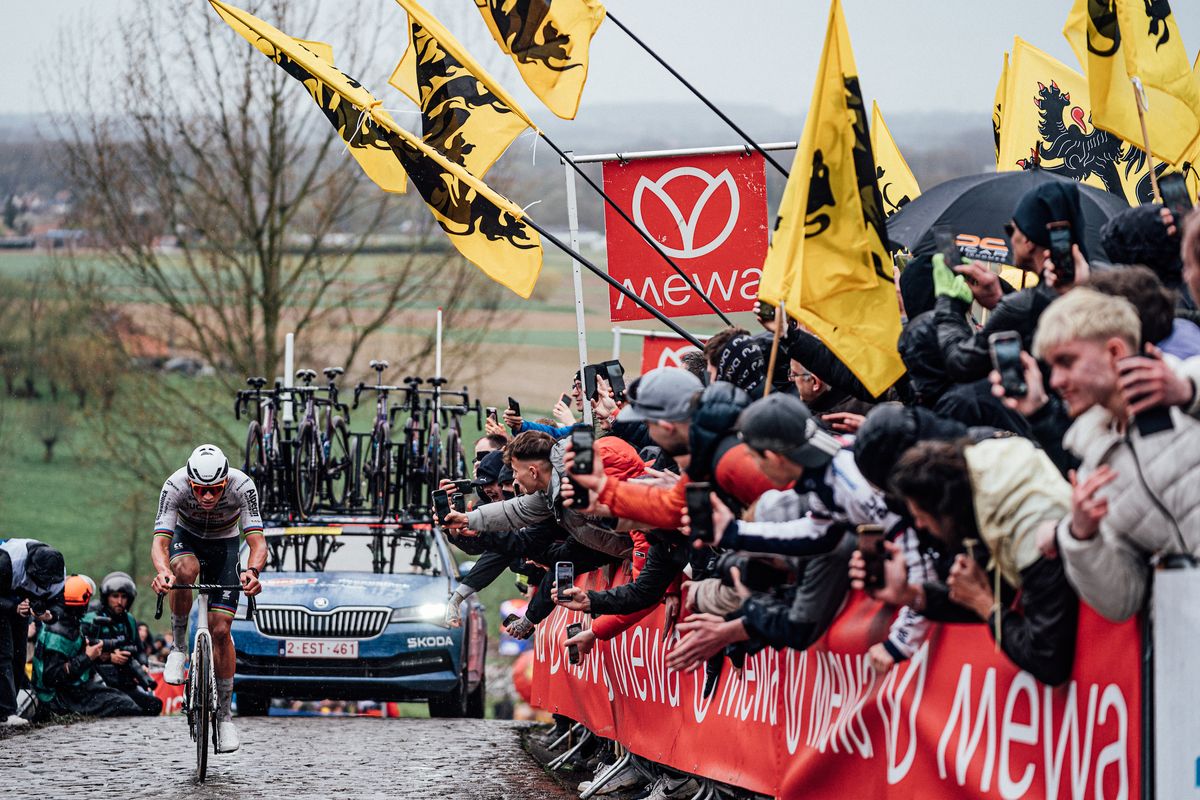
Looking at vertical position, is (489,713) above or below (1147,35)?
below

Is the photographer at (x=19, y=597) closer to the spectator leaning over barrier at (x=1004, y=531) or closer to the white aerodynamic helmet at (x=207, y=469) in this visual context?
the white aerodynamic helmet at (x=207, y=469)

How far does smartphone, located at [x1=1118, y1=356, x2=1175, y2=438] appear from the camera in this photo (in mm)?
4488

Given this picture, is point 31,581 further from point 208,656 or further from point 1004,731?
point 1004,731

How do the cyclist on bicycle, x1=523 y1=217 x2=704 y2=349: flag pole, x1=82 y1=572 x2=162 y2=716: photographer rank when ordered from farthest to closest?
x1=82 y1=572 x2=162 y2=716: photographer, the cyclist on bicycle, x1=523 y1=217 x2=704 y2=349: flag pole

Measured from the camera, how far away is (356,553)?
17531 mm

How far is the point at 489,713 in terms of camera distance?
38.9m

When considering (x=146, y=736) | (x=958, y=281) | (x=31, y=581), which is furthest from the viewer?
(x=31, y=581)

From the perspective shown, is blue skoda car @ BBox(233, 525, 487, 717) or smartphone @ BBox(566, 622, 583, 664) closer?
smartphone @ BBox(566, 622, 583, 664)

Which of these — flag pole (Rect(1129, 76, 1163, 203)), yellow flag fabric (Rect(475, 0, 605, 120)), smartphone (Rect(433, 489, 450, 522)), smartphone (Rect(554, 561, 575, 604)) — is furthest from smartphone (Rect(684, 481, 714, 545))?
yellow flag fabric (Rect(475, 0, 605, 120))

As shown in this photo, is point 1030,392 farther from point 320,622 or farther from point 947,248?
point 320,622

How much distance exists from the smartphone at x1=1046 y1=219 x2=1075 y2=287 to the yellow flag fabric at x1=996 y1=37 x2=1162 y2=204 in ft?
18.2

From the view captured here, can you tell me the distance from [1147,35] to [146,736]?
9.45 meters

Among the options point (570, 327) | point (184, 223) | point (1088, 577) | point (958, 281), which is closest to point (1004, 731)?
point (1088, 577)

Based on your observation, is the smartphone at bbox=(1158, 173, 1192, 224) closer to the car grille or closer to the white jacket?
the white jacket
